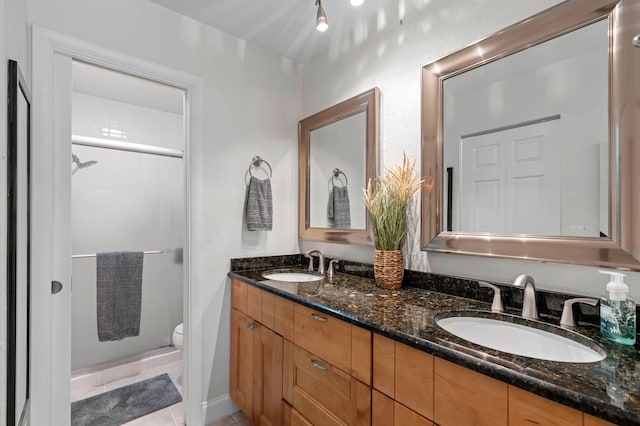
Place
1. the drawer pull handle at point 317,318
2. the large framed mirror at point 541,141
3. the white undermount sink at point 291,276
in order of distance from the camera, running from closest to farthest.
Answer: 1. the large framed mirror at point 541,141
2. the drawer pull handle at point 317,318
3. the white undermount sink at point 291,276

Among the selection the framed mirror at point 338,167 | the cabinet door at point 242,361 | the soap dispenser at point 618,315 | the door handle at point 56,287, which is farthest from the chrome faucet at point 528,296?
the door handle at point 56,287

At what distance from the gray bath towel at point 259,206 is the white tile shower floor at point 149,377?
1.27 m

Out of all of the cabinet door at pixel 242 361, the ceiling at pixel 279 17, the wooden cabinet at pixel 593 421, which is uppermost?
the ceiling at pixel 279 17

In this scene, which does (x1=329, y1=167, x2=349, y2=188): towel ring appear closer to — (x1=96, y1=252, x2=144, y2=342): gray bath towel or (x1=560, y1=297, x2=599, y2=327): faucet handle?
(x1=560, y1=297, x2=599, y2=327): faucet handle

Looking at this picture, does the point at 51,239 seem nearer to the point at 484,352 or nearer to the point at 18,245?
the point at 18,245

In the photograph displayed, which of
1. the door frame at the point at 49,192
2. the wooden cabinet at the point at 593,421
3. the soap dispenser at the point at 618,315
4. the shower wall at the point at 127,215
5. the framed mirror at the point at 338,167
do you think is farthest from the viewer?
the shower wall at the point at 127,215

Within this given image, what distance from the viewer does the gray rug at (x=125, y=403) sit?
1.91 meters

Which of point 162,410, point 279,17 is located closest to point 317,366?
point 162,410

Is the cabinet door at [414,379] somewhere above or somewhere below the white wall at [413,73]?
below

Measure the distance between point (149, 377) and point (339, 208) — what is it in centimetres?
201

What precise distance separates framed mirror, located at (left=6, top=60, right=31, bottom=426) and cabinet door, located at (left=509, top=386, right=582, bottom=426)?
4.84 ft

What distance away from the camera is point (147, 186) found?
2.79 metres

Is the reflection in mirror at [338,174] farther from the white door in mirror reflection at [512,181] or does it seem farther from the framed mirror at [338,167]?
the white door in mirror reflection at [512,181]

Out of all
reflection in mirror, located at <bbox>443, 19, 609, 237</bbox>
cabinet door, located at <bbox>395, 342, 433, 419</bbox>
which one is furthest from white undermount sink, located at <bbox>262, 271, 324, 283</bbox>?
cabinet door, located at <bbox>395, 342, 433, 419</bbox>
